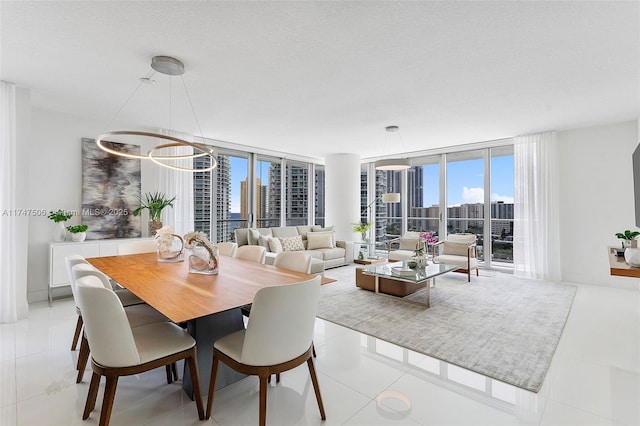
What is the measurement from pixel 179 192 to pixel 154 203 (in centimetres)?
60

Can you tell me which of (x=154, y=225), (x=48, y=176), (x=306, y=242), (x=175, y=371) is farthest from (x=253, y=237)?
(x=175, y=371)

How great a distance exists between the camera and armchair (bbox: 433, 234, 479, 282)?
5317 millimetres

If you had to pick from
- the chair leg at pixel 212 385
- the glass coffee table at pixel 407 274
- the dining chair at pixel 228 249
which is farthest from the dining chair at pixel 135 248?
the glass coffee table at pixel 407 274

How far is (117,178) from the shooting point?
4887 millimetres

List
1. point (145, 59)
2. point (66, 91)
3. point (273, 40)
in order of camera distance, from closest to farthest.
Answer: point (273, 40), point (145, 59), point (66, 91)

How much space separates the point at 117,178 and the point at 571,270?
7.89m

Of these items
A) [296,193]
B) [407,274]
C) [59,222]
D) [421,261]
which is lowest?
A: [407,274]

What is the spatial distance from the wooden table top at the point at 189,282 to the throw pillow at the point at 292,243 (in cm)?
286

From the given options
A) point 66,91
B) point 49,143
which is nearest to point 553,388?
point 66,91

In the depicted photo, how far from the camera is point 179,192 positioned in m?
5.52

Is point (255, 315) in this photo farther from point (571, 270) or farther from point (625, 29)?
point (571, 270)

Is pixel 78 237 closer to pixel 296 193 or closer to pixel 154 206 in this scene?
pixel 154 206

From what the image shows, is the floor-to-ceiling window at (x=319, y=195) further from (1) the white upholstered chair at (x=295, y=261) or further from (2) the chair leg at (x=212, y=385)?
(2) the chair leg at (x=212, y=385)

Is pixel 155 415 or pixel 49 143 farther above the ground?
pixel 49 143
